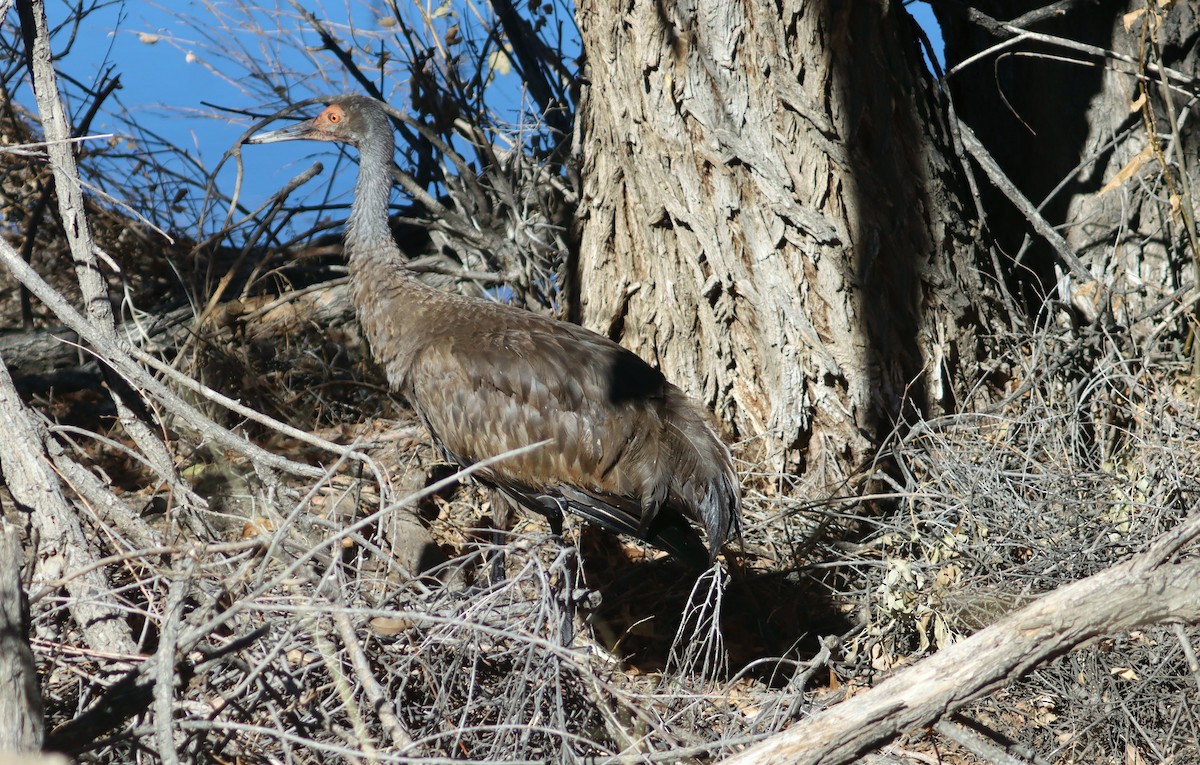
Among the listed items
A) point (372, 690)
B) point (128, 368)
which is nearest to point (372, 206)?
point (128, 368)

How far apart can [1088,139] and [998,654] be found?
3754mm

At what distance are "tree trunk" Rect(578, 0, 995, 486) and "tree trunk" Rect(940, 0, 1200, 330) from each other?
564mm

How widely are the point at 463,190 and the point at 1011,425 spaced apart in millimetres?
3411

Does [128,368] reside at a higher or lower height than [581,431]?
higher

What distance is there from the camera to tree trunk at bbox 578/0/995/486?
472 centimetres

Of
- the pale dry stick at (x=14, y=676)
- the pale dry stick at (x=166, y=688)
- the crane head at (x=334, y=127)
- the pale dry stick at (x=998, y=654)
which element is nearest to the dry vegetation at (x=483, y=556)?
the pale dry stick at (x=166, y=688)

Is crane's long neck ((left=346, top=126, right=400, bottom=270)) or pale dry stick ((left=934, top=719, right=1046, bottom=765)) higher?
crane's long neck ((left=346, top=126, right=400, bottom=270))

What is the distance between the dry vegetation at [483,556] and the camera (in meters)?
2.98

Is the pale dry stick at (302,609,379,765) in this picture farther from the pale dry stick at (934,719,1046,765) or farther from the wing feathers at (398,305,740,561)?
the pale dry stick at (934,719,1046,765)

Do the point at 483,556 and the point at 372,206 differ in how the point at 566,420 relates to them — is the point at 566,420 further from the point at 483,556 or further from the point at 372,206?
the point at 372,206

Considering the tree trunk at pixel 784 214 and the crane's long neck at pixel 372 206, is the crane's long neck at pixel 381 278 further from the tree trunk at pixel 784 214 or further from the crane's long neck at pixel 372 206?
the tree trunk at pixel 784 214

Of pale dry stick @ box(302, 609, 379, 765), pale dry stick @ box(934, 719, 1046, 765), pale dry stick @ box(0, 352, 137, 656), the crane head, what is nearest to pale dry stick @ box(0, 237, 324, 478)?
pale dry stick @ box(0, 352, 137, 656)

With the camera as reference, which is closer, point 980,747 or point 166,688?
point 166,688

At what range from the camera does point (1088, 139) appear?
5.45 m
